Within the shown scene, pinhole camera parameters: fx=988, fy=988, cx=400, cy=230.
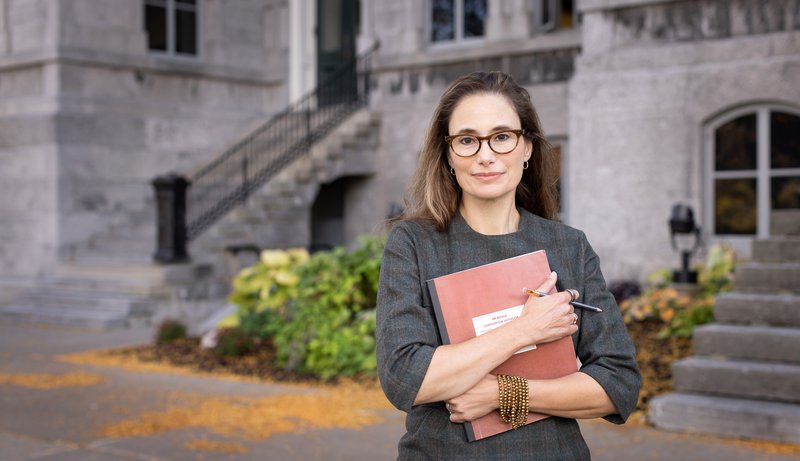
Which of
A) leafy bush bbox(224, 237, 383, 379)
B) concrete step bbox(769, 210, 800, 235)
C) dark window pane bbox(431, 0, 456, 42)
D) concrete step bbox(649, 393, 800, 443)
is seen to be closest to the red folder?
concrete step bbox(649, 393, 800, 443)

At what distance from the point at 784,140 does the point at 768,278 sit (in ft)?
14.4

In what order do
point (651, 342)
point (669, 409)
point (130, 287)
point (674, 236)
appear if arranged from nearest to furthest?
point (669, 409) < point (651, 342) < point (674, 236) < point (130, 287)

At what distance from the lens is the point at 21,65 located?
15.7 meters

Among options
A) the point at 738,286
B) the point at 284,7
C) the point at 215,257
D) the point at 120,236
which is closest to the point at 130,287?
the point at 215,257

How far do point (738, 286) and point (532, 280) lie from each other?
525cm

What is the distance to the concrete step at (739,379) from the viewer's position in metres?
6.31

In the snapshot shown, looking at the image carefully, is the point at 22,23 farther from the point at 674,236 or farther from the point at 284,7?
the point at 674,236

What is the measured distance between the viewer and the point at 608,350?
2564 millimetres

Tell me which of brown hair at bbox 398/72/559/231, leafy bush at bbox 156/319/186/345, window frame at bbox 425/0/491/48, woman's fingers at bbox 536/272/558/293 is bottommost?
leafy bush at bbox 156/319/186/345

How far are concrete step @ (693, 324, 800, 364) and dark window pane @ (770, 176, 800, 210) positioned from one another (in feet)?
15.1

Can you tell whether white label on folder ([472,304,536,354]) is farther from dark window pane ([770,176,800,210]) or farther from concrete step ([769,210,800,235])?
dark window pane ([770,176,800,210])

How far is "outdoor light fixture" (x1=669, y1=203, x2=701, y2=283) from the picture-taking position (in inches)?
395

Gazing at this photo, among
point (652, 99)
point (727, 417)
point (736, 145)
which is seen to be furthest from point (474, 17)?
point (727, 417)

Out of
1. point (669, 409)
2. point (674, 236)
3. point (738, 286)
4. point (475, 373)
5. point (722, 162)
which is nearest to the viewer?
point (475, 373)
